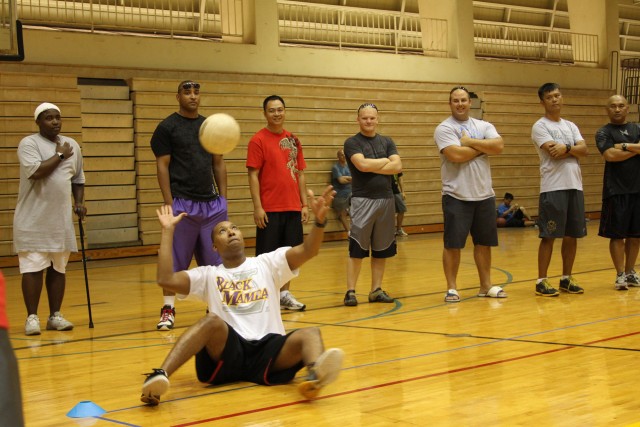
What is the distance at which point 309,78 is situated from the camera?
18.4 metres

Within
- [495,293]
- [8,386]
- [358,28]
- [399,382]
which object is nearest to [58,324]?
[399,382]

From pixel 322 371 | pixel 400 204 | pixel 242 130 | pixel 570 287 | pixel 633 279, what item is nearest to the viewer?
pixel 322 371

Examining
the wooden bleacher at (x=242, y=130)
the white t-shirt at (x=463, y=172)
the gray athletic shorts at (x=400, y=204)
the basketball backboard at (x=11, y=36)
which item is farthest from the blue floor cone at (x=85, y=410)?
the gray athletic shorts at (x=400, y=204)

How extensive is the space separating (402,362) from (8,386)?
4311 millimetres

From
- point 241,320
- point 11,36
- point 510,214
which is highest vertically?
point 11,36

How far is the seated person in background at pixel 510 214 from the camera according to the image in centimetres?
2041

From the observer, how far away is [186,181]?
7.52 meters

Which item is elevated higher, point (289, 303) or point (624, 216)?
point (624, 216)

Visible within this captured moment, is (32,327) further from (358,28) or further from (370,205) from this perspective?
(358,28)

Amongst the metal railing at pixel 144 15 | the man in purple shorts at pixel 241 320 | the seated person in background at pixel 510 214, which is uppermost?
the metal railing at pixel 144 15

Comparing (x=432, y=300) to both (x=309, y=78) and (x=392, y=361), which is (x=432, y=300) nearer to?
(x=392, y=361)

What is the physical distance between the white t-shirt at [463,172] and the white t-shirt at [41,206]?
11.7ft

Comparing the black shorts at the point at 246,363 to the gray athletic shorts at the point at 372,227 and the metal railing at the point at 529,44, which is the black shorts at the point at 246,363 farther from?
the metal railing at the point at 529,44

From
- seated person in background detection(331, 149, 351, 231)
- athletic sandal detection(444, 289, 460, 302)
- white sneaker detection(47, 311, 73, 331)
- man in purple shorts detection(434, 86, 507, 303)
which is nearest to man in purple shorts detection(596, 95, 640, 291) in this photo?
man in purple shorts detection(434, 86, 507, 303)
